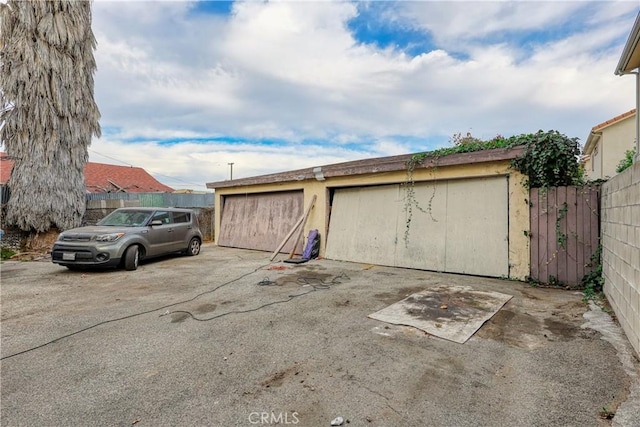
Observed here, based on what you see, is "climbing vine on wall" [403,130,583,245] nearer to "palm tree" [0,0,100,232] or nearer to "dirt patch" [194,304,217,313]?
"dirt patch" [194,304,217,313]

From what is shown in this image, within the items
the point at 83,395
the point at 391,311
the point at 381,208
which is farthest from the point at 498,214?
the point at 83,395

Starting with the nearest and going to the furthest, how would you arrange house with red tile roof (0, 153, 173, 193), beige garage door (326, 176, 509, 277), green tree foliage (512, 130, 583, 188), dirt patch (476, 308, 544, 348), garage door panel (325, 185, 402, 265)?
1. dirt patch (476, 308, 544, 348)
2. green tree foliage (512, 130, 583, 188)
3. beige garage door (326, 176, 509, 277)
4. garage door panel (325, 185, 402, 265)
5. house with red tile roof (0, 153, 173, 193)

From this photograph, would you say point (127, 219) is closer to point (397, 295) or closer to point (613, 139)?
point (397, 295)

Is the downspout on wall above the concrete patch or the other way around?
above

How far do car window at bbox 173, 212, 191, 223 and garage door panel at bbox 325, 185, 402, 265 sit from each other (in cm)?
441

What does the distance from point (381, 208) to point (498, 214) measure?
268 cm

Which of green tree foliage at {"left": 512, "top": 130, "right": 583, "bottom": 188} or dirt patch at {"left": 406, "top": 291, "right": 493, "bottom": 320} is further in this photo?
green tree foliage at {"left": 512, "top": 130, "right": 583, "bottom": 188}

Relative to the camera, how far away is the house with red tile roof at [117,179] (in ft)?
66.0

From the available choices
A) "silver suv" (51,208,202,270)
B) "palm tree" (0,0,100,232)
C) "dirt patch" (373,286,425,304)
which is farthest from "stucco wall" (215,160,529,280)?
"palm tree" (0,0,100,232)

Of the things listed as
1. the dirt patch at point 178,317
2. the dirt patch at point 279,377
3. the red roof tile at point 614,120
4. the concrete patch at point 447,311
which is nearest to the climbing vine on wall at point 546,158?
the concrete patch at point 447,311

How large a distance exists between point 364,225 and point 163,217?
5508 mm

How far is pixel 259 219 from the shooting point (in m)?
10.8

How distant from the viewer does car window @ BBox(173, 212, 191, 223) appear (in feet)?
29.3

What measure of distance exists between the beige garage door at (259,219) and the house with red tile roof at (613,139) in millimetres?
12571
